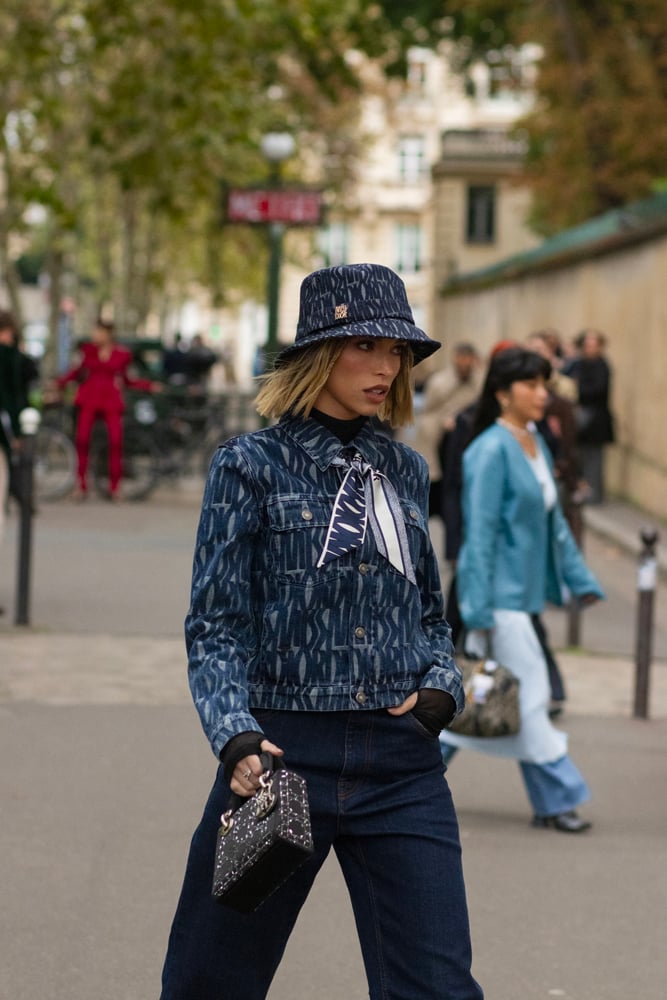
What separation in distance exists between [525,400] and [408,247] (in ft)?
273

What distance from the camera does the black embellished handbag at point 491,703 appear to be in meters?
6.55

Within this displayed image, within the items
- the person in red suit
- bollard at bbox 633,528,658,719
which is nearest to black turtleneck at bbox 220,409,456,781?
bollard at bbox 633,528,658,719

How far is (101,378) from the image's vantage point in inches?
757

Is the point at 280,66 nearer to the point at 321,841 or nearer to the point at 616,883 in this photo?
the point at 616,883

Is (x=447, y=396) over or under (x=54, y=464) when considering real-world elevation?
over

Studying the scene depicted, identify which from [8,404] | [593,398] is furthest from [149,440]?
[8,404]

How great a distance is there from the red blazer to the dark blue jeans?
15.9 meters

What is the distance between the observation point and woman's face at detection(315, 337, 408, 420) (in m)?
3.57

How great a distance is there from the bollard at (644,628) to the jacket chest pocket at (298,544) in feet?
18.7

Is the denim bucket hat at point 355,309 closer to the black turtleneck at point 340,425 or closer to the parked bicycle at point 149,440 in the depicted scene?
the black turtleneck at point 340,425

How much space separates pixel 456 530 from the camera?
31.8 ft

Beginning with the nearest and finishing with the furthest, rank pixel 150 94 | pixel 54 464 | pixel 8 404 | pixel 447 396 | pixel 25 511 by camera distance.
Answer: pixel 25 511 < pixel 8 404 < pixel 447 396 < pixel 54 464 < pixel 150 94

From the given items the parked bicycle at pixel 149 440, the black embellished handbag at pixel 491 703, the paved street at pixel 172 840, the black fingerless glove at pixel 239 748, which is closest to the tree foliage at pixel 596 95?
the parked bicycle at pixel 149 440

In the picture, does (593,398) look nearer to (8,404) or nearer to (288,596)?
(8,404)
